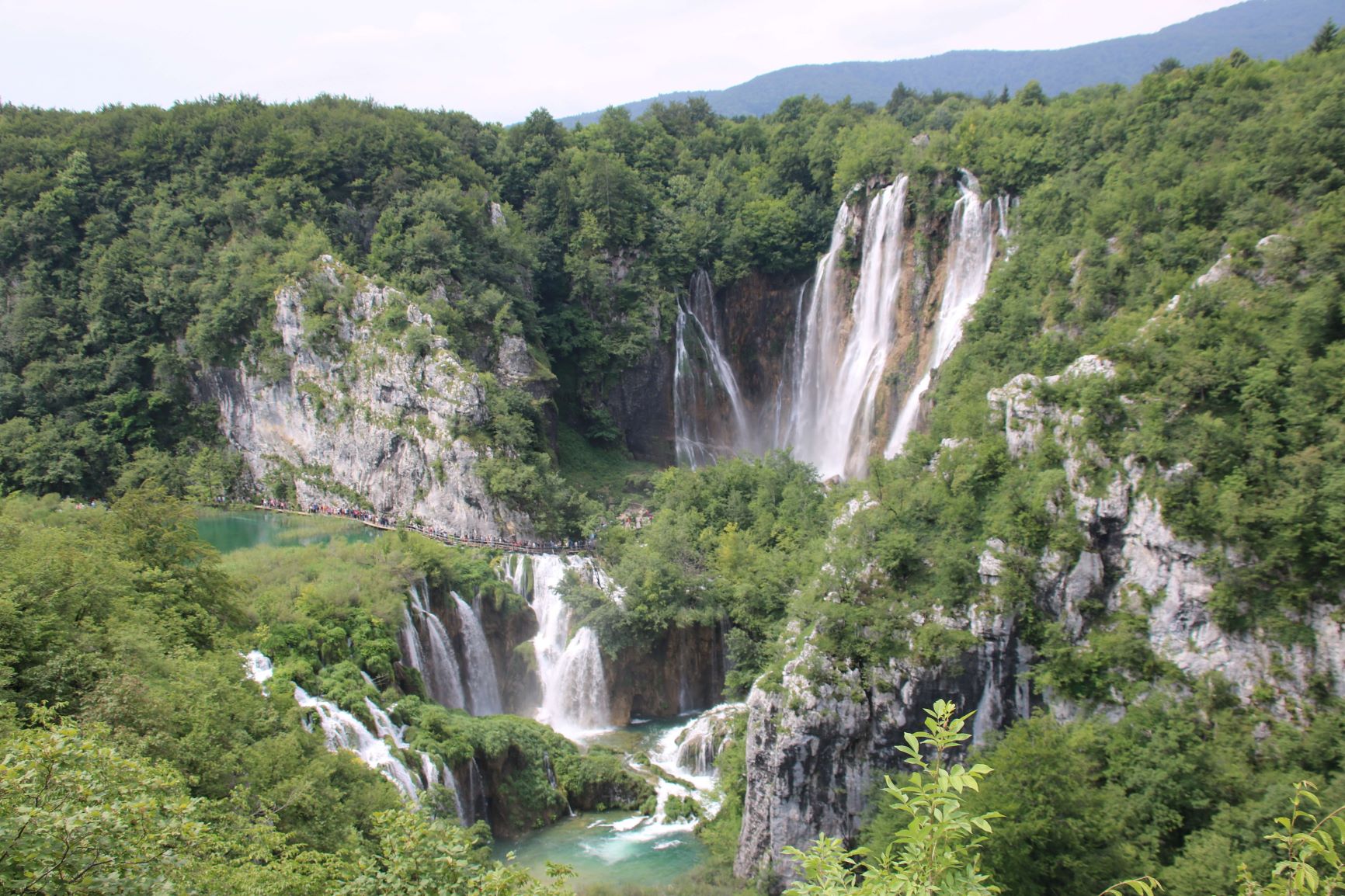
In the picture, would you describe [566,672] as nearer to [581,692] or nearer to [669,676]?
[581,692]

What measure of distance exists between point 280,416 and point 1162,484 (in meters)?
40.0

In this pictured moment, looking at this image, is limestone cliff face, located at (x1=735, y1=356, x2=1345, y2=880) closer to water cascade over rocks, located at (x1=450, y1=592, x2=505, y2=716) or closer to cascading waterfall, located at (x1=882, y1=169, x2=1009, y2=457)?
water cascade over rocks, located at (x1=450, y1=592, x2=505, y2=716)

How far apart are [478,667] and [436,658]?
88.0 inches

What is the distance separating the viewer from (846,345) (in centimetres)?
4522

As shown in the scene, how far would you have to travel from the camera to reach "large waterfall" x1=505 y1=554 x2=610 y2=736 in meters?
30.1

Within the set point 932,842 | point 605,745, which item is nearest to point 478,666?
point 605,745

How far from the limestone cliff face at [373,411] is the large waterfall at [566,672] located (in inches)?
318

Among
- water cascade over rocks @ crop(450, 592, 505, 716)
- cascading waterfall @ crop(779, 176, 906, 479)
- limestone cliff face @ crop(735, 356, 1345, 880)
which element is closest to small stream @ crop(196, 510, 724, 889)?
water cascade over rocks @ crop(450, 592, 505, 716)

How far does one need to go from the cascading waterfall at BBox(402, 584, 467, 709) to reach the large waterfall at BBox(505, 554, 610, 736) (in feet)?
9.83

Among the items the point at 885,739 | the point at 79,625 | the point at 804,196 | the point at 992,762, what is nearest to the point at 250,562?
the point at 79,625

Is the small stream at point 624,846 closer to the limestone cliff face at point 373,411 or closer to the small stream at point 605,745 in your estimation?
the small stream at point 605,745

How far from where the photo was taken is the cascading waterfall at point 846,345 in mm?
41219

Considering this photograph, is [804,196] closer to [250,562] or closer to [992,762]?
[250,562]

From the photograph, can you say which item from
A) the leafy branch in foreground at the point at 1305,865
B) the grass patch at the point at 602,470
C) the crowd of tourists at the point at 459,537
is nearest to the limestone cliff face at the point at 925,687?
the leafy branch in foreground at the point at 1305,865
